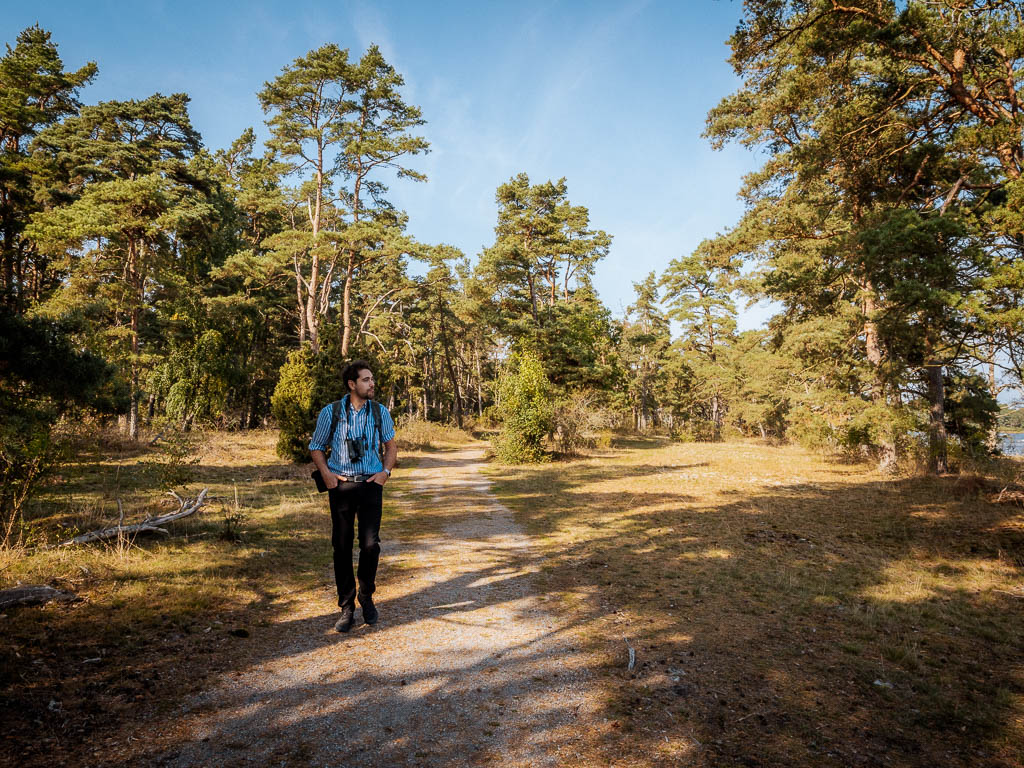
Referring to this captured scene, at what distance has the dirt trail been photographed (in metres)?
2.52

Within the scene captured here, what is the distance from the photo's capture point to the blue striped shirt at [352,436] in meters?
4.02

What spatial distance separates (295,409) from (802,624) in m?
14.9

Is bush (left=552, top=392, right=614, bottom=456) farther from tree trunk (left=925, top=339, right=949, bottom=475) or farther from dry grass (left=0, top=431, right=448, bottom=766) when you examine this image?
dry grass (left=0, top=431, right=448, bottom=766)

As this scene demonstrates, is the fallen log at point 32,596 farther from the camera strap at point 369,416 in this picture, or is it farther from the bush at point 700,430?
the bush at point 700,430

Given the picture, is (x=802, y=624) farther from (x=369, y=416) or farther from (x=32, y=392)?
(x=32, y=392)

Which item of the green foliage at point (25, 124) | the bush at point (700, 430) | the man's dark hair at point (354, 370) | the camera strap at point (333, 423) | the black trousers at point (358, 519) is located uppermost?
the green foliage at point (25, 124)

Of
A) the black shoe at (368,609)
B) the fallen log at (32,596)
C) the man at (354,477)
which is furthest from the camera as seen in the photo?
the black shoe at (368,609)

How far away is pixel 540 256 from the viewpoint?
87.2 ft

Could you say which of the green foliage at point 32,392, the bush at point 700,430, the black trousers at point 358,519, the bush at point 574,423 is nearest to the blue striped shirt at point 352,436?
the black trousers at point 358,519

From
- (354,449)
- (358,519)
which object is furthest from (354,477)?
(358,519)

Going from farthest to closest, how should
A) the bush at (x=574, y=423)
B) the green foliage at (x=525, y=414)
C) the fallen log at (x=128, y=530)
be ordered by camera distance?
the bush at (x=574, y=423)
the green foliage at (x=525, y=414)
the fallen log at (x=128, y=530)

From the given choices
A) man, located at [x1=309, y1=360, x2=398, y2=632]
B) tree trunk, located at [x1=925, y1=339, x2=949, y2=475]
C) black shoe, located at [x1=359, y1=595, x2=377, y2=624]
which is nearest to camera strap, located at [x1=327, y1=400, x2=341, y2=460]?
man, located at [x1=309, y1=360, x2=398, y2=632]

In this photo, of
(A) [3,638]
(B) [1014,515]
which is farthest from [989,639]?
(A) [3,638]

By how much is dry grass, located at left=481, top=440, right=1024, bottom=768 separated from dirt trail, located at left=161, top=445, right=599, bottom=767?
414mm
